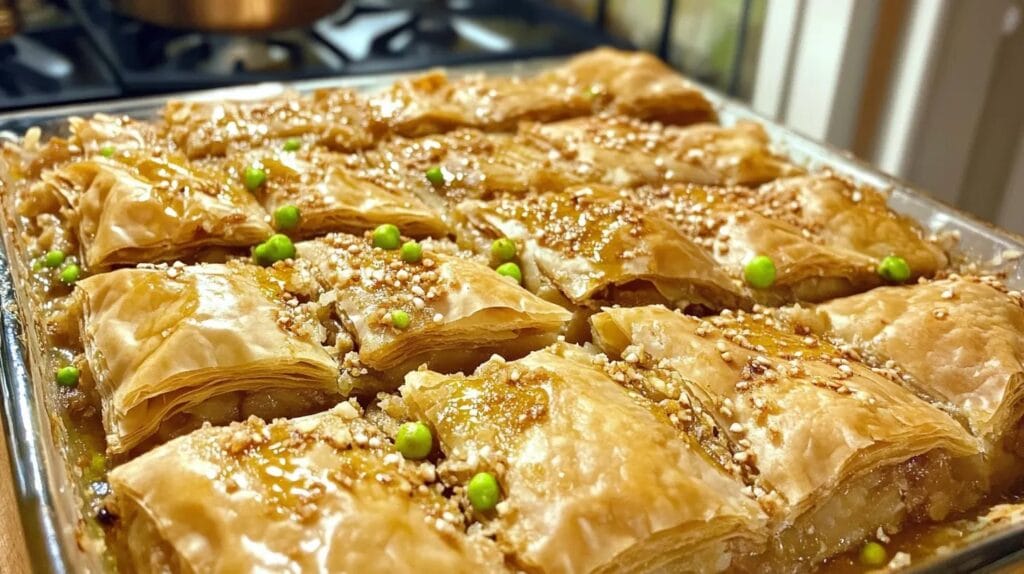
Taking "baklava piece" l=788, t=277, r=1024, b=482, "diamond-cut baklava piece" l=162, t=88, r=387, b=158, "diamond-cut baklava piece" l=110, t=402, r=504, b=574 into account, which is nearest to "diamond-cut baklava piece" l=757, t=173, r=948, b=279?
"baklava piece" l=788, t=277, r=1024, b=482

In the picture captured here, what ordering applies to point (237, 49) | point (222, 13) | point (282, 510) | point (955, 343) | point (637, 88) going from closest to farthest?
point (282, 510) < point (955, 343) < point (637, 88) < point (222, 13) < point (237, 49)

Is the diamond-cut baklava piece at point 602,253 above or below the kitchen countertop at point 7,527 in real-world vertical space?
above

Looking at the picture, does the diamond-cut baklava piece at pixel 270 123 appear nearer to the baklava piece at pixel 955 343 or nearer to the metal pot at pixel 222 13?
the metal pot at pixel 222 13

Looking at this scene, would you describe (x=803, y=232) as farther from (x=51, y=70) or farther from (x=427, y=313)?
(x=51, y=70)

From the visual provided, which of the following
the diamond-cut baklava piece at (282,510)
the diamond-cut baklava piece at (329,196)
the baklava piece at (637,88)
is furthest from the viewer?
the baklava piece at (637,88)

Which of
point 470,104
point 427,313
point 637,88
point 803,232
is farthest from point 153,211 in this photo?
point 637,88

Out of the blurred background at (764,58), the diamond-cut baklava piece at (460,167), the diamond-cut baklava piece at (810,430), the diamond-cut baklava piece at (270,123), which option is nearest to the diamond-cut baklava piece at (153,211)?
the diamond-cut baklava piece at (270,123)
